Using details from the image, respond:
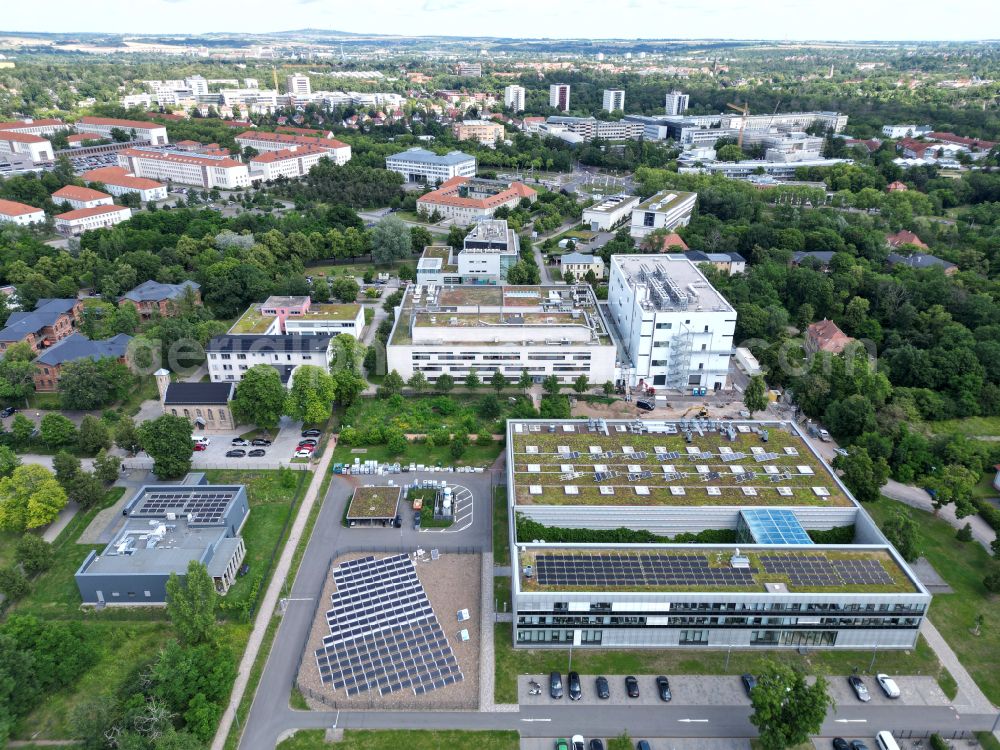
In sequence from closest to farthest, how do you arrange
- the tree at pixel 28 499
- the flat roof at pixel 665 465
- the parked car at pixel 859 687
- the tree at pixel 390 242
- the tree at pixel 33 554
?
the parked car at pixel 859 687 → the tree at pixel 33 554 → the flat roof at pixel 665 465 → the tree at pixel 28 499 → the tree at pixel 390 242

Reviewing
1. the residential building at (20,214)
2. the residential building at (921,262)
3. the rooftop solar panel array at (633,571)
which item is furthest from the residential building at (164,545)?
the residential building at (921,262)

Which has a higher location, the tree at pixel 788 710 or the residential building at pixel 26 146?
the residential building at pixel 26 146

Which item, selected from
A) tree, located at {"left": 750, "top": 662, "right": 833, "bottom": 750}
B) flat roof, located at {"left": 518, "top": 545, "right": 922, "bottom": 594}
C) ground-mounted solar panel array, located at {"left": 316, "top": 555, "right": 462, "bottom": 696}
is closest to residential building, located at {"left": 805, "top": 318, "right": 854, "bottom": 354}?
flat roof, located at {"left": 518, "top": 545, "right": 922, "bottom": 594}

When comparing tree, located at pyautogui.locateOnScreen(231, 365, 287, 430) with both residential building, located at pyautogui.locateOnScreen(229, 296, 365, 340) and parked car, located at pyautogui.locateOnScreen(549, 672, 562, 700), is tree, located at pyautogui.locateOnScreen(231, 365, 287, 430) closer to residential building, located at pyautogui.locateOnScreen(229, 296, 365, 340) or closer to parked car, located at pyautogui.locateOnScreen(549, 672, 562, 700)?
residential building, located at pyautogui.locateOnScreen(229, 296, 365, 340)

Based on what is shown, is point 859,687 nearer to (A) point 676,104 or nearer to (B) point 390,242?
(B) point 390,242

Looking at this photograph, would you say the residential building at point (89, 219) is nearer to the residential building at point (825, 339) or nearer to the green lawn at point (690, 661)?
the green lawn at point (690, 661)

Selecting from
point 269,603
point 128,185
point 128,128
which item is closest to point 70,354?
point 269,603

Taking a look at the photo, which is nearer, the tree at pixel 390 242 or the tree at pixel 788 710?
the tree at pixel 788 710
